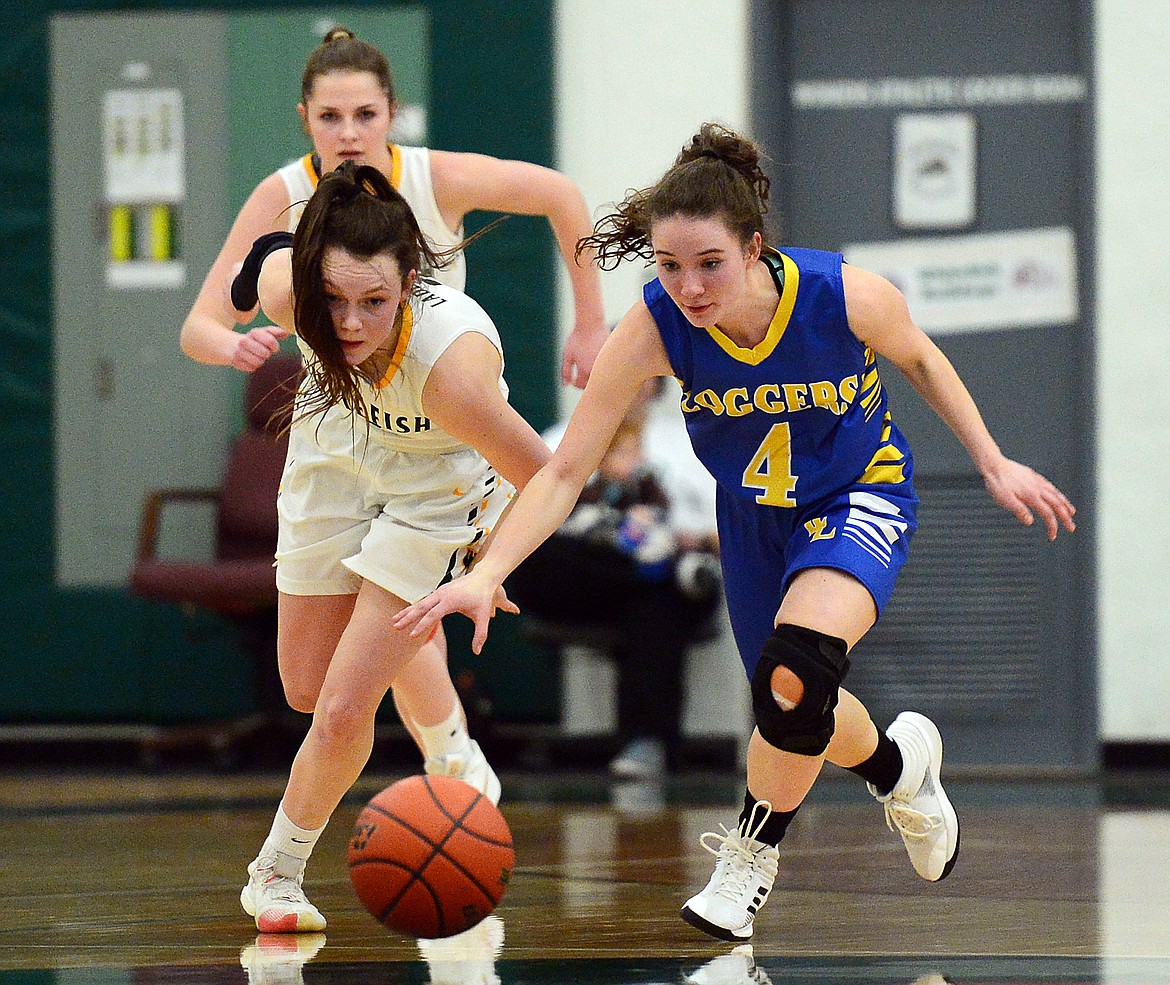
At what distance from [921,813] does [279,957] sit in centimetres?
126

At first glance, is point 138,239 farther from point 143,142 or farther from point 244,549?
point 244,549

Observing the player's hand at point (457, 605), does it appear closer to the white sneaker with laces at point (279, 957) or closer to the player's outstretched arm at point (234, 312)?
the white sneaker with laces at point (279, 957)

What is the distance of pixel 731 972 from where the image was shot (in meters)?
2.80

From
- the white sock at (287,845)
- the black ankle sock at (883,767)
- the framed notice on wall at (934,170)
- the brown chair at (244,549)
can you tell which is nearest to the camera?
the white sock at (287,845)

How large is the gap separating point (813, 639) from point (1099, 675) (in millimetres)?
3901

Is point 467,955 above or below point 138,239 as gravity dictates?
below

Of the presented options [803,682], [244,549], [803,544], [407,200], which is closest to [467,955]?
[803,682]

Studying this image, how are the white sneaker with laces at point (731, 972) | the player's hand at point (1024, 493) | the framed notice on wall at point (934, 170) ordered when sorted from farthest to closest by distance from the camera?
the framed notice on wall at point (934, 170), the player's hand at point (1024, 493), the white sneaker with laces at point (731, 972)

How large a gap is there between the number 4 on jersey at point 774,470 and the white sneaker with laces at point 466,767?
3.75 ft

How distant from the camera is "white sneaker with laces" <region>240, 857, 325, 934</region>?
3227 millimetres

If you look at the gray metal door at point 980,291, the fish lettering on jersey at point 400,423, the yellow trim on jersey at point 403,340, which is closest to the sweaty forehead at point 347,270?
the yellow trim on jersey at point 403,340

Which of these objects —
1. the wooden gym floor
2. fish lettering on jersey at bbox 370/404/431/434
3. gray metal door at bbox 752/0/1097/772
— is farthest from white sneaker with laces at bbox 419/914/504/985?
gray metal door at bbox 752/0/1097/772

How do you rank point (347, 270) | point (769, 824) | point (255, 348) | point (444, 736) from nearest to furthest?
point (347, 270) → point (769, 824) → point (255, 348) → point (444, 736)

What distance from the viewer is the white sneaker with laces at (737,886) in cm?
312
